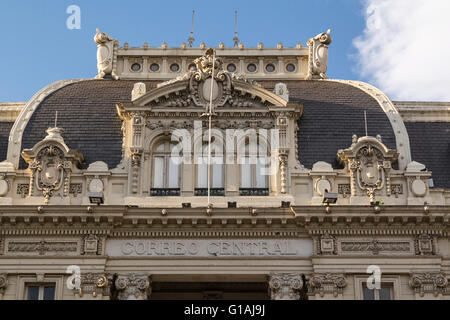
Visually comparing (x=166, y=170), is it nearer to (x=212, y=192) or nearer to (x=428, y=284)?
(x=212, y=192)

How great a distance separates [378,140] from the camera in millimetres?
37750

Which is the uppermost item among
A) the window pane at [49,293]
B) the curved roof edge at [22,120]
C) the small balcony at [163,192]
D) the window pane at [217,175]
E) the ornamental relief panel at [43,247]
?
the curved roof edge at [22,120]

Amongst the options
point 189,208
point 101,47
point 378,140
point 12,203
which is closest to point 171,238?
point 189,208

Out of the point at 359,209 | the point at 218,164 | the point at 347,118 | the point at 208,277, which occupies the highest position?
the point at 347,118

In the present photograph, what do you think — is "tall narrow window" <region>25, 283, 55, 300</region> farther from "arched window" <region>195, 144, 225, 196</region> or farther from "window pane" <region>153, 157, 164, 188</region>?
"arched window" <region>195, 144, 225, 196</region>

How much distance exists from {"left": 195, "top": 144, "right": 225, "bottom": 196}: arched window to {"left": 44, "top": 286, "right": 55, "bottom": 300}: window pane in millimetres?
7055

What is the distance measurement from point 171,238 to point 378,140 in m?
9.57

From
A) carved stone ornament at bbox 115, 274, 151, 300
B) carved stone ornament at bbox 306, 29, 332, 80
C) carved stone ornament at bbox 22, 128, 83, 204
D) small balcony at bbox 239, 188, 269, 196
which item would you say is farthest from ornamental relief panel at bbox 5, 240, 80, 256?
carved stone ornament at bbox 306, 29, 332, 80

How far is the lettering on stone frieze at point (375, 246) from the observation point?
36.2 m

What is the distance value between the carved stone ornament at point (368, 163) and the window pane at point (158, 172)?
24.9 ft

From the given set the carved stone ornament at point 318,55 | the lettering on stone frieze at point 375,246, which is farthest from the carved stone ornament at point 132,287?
the carved stone ornament at point 318,55

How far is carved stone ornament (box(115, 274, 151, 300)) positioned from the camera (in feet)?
117

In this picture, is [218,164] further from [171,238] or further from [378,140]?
[378,140]

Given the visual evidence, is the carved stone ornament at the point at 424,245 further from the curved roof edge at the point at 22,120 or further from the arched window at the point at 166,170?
the curved roof edge at the point at 22,120
